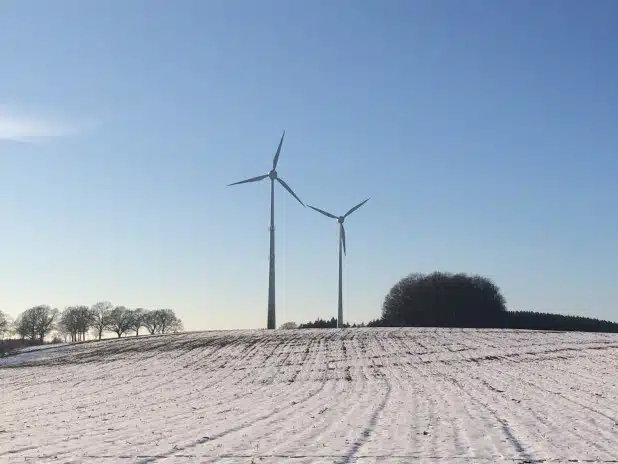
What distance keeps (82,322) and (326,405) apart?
448ft

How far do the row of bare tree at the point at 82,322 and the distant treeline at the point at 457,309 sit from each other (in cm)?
5285

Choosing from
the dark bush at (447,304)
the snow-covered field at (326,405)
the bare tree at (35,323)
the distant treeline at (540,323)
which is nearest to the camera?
the snow-covered field at (326,405)

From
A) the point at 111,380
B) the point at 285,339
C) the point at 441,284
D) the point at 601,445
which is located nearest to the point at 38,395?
the point at 111,380

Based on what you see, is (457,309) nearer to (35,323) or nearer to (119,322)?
(119,322)

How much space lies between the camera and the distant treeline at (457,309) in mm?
Answer: 119312

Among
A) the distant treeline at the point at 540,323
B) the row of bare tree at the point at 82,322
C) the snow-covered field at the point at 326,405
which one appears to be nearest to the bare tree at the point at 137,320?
the row of bare tree at the point at 82,322

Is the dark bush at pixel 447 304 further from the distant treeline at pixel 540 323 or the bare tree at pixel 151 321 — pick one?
the bare tree at pixel 151 321

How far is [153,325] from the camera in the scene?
155 meters

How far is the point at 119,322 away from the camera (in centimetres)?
15012

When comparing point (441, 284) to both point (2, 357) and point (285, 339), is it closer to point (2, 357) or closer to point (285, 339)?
point (285, 339)

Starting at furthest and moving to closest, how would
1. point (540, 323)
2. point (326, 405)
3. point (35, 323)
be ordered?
1. point (35, 323)
2. point (540, 323)
3. point (326, 405)

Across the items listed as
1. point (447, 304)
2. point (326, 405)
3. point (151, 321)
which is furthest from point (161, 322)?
point (326, 405)

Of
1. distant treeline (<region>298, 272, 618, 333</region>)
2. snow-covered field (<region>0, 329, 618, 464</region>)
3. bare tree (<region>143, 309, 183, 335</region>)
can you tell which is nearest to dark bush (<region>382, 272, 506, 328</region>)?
distant treeline (<region>298, 272, 618, 333</region>)

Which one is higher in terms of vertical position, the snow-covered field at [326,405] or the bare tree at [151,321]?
the bare tree at [151,321]
